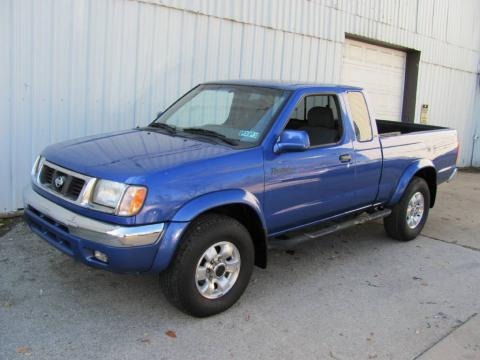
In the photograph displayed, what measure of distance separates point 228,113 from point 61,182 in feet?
5.27

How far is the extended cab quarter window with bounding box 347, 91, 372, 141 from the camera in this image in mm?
5254

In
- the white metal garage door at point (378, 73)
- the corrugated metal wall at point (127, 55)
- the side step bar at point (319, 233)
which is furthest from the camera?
the white metal garage door at point (378, 73)

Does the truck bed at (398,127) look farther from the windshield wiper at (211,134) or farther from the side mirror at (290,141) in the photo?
the windshield wiper at (211,134)

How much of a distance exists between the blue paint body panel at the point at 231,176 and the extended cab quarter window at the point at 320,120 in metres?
0.07

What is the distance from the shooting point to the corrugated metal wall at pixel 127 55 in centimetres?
597

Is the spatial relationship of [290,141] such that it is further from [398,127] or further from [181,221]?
[398,127]

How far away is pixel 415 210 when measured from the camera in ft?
20.7

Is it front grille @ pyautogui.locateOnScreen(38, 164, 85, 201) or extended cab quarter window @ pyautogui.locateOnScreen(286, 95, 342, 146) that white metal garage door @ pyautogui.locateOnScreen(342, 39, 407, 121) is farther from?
front grille @ pyautogui.locateOnScreen(38, 164, 85, 201)

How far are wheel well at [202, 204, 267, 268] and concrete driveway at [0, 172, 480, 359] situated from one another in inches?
15.6

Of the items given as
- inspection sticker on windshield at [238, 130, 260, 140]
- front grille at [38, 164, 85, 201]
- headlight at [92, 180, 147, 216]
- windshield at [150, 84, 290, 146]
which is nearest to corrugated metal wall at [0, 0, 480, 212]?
windshield at [150, 84, 290, 146]

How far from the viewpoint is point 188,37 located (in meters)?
7.38

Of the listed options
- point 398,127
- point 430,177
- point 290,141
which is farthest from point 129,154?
point 398,127

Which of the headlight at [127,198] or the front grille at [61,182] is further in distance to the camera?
the front grille at [61,182]

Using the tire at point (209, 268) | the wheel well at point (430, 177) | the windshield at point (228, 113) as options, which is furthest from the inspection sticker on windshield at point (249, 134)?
the wheel well at point (430, 177)
